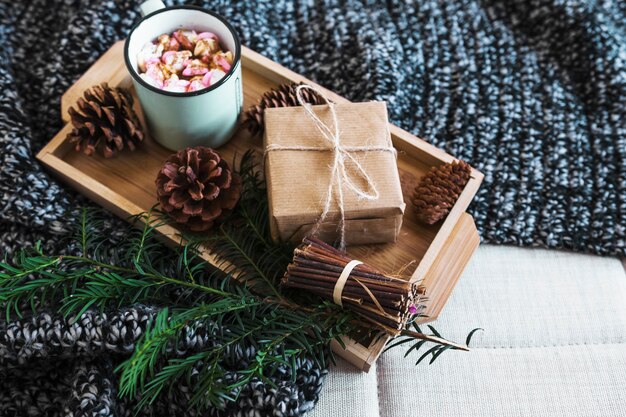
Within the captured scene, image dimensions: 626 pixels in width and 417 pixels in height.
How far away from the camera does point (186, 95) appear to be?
2.52 feet

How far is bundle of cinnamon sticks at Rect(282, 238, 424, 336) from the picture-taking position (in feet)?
2.37

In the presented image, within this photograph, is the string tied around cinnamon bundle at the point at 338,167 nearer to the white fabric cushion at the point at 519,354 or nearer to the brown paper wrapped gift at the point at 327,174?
the brown paper wrapped gift at the point at 327,174

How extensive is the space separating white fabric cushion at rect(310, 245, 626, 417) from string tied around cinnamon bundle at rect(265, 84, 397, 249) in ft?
0.66

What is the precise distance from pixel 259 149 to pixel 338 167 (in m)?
0.17

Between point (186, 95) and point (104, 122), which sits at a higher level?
point (186, 95)

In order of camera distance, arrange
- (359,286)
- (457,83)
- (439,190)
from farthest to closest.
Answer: (457,83) < (439,190) < (359,286)

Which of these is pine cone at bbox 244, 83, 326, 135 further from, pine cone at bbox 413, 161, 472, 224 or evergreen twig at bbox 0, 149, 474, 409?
pine cone at bbox 413, 161, 472, 224

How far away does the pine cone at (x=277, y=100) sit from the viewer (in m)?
0.87

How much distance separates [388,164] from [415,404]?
31cm

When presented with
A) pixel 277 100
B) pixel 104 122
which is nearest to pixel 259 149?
pixel 277 100

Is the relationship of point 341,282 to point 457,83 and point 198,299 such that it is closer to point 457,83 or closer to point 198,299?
point 198,299

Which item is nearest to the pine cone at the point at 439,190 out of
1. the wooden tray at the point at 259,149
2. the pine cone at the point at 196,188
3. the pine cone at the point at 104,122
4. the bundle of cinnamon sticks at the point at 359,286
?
the wooden tray at the point at 259,149

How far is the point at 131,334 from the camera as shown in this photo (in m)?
0.75

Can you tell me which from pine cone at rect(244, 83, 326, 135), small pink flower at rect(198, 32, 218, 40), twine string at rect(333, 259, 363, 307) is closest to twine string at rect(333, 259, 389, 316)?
twine string at rect(333, 259, 363, 307)
